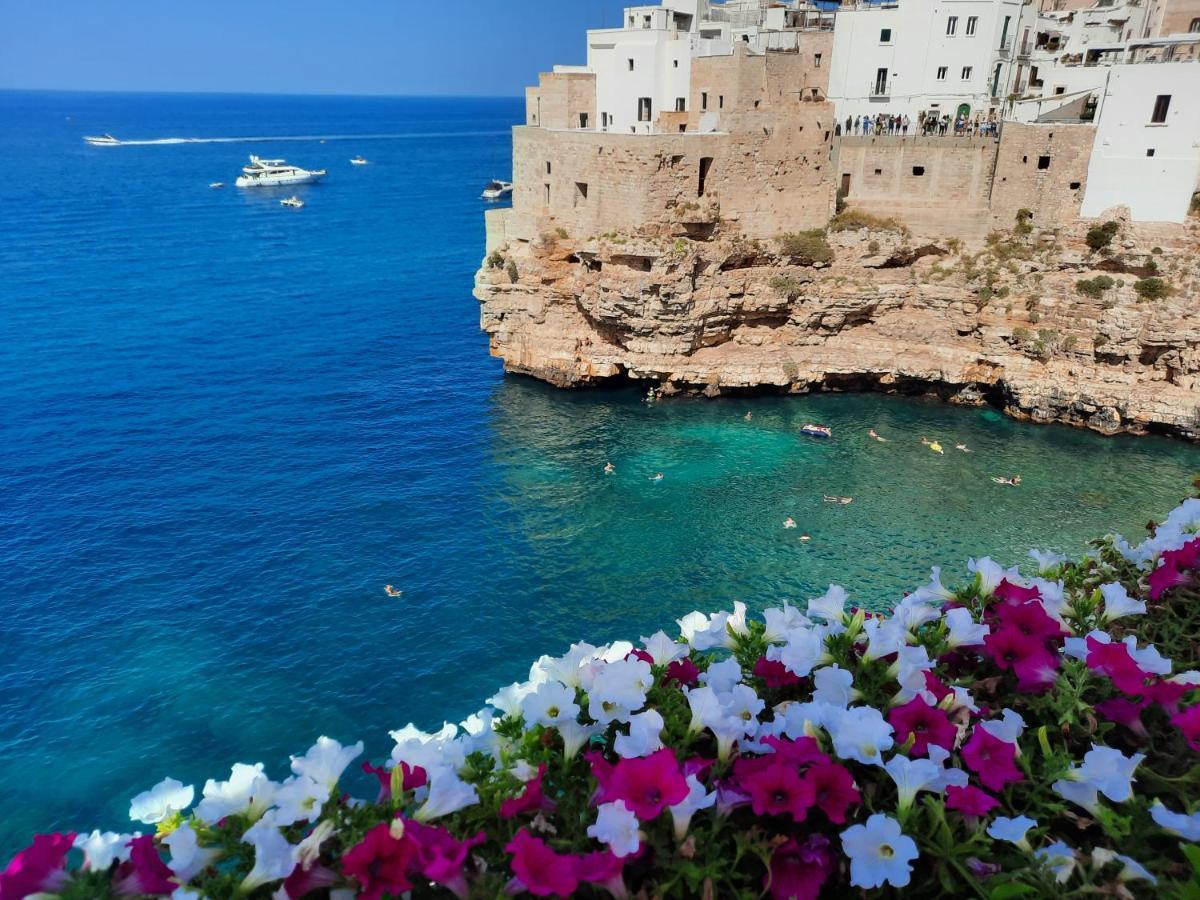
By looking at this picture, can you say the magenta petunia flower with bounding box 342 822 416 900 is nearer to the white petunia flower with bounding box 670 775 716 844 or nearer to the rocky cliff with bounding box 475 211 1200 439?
the white petunia flower with bounding box 670 775 716 844

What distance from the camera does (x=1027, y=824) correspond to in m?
3.20

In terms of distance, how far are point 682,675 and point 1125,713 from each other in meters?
2.05

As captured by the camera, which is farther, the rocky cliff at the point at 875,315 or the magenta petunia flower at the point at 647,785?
the rocky cliff at the point at 875,315

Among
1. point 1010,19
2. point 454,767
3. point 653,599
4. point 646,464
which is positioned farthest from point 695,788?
point 1010,19

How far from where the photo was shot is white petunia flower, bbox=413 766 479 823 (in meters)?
3.27

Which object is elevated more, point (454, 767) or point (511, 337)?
point (454, 767)

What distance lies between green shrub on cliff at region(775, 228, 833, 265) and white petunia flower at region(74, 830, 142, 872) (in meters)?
31.1

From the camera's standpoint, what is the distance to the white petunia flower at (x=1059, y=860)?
3.10 m

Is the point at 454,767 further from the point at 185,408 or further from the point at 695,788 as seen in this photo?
the point at 185,408

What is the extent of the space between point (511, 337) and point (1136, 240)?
74.7 feet

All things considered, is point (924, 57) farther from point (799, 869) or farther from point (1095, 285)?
point (799, 869)

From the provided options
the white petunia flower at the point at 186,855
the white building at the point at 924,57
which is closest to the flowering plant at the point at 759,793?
the white petunia flower at the point at 186,855

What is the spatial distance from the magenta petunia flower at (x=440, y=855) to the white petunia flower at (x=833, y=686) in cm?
168

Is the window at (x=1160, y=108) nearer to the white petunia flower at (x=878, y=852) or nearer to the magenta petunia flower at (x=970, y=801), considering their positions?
the magenta petunia flower at (x=970, y=801)
